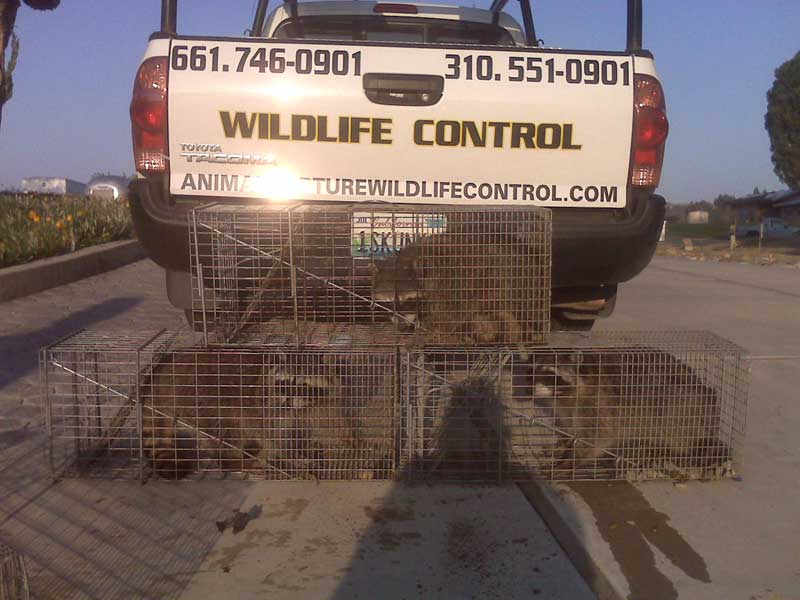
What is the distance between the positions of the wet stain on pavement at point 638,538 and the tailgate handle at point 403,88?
210 cm

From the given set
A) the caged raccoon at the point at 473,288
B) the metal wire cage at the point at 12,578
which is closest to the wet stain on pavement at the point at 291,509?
the caged raccoon at the point at 473,288

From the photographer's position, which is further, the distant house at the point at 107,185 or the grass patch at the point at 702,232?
the grass patch at the point at 702,232

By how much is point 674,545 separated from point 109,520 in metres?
2.41

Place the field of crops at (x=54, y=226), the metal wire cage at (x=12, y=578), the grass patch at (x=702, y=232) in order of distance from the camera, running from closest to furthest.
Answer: the metal wire cage at (x=12, y=578), the field of crops at (x=54, y=226), the grass patch at (x=702, y=232)

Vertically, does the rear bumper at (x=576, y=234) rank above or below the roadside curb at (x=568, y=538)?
above

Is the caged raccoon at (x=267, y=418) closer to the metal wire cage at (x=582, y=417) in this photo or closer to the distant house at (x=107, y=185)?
the metal wire cage at (x=582, y=417)

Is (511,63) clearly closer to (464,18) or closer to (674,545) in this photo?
(464,18)

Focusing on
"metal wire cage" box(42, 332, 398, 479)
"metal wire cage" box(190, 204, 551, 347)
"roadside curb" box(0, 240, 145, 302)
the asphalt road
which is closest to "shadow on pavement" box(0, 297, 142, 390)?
"roadside curb" box(0, 240, 145, 302)

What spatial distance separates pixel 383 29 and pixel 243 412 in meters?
2.99

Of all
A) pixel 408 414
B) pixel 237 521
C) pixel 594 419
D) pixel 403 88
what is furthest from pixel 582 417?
pixel 403 88

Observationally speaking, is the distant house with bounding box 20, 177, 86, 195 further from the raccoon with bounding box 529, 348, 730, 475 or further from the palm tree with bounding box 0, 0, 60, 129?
the raccoon with bounding box 529, 348, 730, 475

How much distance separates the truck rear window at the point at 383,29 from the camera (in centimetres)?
572

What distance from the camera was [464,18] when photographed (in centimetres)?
579

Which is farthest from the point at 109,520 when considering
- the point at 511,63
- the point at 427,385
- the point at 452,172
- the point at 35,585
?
the point at 511,63
